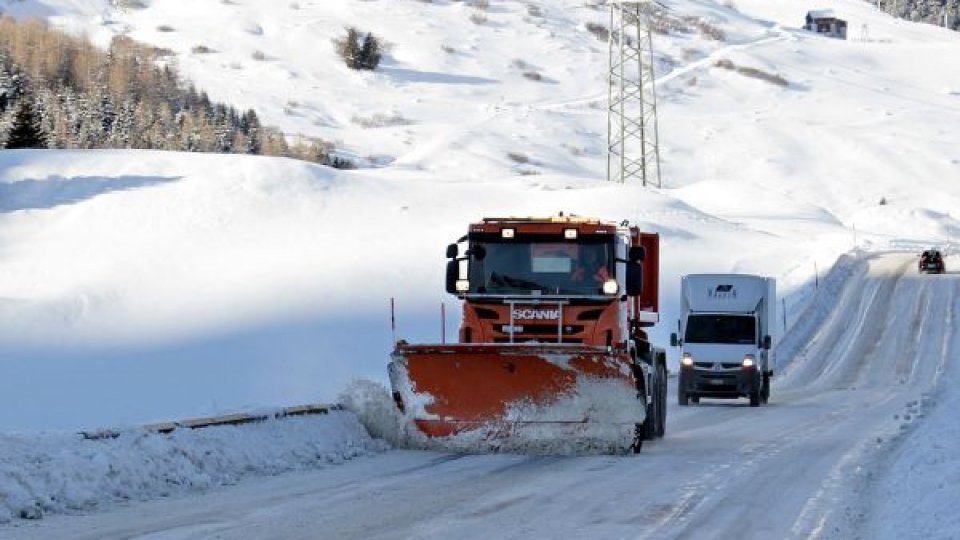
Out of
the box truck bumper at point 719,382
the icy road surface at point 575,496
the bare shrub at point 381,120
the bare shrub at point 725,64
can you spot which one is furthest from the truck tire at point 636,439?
the bare shrub at point 725,64

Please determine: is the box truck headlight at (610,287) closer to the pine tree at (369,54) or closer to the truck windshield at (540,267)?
the truck windshield at (540,267)

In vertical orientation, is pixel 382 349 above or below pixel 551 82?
below

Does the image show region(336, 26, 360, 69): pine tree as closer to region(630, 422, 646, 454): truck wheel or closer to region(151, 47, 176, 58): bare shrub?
region(151, 47, 176, 58): bare shrub

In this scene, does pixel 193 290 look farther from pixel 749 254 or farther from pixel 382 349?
pixel 749 254

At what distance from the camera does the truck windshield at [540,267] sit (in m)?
18.9

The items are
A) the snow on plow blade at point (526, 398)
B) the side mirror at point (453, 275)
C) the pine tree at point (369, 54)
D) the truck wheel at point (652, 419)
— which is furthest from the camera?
the pine tree at point (369, 54)

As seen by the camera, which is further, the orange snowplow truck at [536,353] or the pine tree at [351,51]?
the pine tree at [351,51]

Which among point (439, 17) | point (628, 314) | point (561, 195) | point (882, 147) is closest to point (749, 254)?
point (561, 195)

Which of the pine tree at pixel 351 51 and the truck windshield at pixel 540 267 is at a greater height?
the pine tree at pixel 351 51

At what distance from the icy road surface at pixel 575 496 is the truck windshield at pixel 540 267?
2.30 m

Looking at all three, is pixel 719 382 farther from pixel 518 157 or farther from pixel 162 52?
pixel 162 52

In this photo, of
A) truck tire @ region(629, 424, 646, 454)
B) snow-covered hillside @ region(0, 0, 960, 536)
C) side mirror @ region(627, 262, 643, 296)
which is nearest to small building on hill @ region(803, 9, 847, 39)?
snow-covered hillside @ region(0, 0, 960, 536)

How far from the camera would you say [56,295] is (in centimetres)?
5450

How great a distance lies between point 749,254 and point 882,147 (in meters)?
68.8
